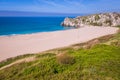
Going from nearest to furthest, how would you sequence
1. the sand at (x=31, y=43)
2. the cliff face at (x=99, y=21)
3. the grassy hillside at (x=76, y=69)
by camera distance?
the grassy hillside at (x=76, y=69) < the sand at (x=31, y=43) < the cliff face at (x=99, y=21)

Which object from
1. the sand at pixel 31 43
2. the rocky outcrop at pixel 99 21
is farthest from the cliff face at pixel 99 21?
the sand at pixel 31 43

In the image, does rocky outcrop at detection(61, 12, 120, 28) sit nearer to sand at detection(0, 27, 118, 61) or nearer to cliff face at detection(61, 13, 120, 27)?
cliff face at detection(61, 13, 120, 27)

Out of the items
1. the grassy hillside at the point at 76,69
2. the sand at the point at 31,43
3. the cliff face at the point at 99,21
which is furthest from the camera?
the cliff face at the point at 99,21

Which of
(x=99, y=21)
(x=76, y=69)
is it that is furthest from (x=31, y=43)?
(x=99, y=21)

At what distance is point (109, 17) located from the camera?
107m

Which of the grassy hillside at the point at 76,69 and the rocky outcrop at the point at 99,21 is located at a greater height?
the grassy hillside at the point at 76,69

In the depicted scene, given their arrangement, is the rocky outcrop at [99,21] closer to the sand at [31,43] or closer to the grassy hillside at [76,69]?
the sand at [31,43]

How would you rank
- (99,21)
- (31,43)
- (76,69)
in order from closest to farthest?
(76,69), (31,43), (99,21)

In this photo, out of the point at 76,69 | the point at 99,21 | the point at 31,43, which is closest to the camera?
the point at 76,69

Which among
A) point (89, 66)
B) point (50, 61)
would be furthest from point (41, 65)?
point (89, 66)

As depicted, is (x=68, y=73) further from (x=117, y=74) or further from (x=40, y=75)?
(x=117, y=74)

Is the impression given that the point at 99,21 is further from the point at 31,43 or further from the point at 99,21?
the point at 31,43

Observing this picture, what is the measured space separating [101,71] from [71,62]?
87.1 inches

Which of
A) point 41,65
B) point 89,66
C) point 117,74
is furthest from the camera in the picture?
point 41,65
